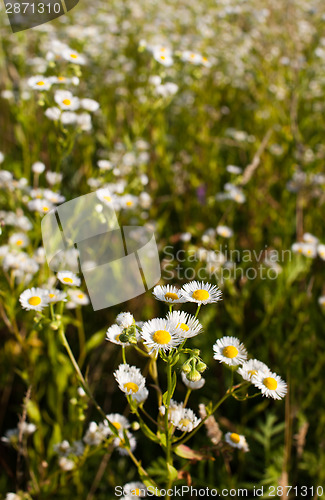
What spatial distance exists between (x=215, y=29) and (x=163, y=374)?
97.8 inches

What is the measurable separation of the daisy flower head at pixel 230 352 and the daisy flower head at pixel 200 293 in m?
0.07

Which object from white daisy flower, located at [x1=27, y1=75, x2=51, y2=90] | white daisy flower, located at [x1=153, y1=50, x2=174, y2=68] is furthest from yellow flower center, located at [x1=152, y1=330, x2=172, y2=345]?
white daisy flower, located at [x1=153, y1=50, x2=174, y2=68]

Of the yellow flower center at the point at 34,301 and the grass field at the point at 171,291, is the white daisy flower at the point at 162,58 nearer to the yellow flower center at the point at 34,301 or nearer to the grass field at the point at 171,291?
the grass field at the point at 171,291

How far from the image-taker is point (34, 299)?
0.84 meters

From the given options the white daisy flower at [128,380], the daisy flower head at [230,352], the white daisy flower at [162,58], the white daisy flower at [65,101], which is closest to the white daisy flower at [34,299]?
the white daisy flower at [128,380]

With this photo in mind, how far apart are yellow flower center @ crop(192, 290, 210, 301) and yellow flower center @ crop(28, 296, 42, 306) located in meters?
0.35

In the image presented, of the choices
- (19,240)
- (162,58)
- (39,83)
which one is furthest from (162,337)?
(162,58)

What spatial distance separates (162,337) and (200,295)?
10 centimetres

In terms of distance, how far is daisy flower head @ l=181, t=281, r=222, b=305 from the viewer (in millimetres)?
627

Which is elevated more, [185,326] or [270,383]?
[185,326]

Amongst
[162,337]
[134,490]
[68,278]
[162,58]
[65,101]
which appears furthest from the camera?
[162,58]

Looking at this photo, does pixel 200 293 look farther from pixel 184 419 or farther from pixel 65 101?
pixel 65 101

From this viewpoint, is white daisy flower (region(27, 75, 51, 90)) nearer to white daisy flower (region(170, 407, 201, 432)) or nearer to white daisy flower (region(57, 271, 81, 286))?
white daisy flower (region(57, 271, 81, 286))

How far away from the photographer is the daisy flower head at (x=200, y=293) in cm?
63
